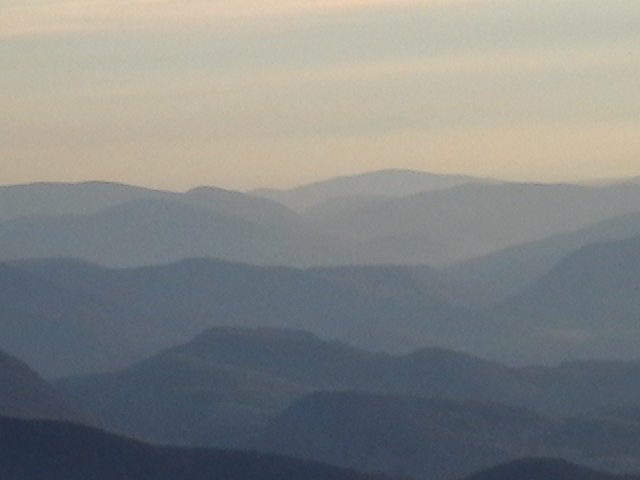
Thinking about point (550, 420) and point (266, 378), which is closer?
point (550, 420)

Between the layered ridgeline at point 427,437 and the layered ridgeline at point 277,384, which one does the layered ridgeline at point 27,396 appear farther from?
the layered ridgeline at point 427,437

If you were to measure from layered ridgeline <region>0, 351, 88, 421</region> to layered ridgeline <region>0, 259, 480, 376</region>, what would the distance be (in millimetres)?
37901

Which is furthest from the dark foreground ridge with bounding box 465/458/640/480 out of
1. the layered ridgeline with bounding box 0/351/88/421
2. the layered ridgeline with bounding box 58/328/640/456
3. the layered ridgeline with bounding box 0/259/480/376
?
the layered ridgeline with bounding box 0/259/480/376

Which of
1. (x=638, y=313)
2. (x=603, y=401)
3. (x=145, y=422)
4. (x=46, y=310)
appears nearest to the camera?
(x=145, y=422)

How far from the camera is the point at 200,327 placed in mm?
142750

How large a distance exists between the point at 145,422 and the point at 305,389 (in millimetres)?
12086

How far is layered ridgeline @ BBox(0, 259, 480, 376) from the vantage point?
121438mm

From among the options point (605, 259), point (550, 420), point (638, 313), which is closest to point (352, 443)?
point (550, 420)

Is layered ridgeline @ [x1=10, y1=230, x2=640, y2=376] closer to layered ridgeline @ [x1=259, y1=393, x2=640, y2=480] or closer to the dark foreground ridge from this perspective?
layered ridgeline @ [x1=259, y1=393, x2=640, y2=480]

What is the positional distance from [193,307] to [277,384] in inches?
2213

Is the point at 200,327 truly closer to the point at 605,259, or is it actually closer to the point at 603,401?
the point at 605,259

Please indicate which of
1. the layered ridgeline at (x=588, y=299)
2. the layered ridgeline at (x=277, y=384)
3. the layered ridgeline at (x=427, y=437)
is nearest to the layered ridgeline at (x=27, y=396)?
the layered ridgeline at (x=277, y=384)

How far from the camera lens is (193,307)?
152 metres

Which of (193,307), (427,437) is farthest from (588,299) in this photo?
(427,437)
